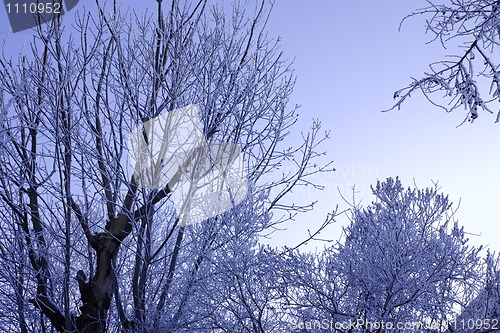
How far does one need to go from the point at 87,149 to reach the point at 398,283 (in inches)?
157

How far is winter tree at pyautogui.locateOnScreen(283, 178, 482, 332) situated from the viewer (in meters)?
5.62

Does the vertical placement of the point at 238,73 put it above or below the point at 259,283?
above

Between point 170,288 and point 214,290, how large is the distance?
0.78 m

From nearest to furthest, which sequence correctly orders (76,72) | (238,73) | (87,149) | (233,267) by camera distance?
(233,267)
(87,149)
(76,72)
(238,73)

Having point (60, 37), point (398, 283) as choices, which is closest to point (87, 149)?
point (60, 37)

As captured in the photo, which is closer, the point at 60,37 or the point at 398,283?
the point at 398,283

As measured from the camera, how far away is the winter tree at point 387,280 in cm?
562

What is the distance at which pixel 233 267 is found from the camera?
5.34 m

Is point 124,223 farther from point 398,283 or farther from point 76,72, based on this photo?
point 398,283

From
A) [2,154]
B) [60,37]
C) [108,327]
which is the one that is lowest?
[108,327]

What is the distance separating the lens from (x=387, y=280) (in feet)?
18.7

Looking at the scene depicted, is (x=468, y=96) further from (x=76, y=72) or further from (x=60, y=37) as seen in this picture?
(x=60, y=37)

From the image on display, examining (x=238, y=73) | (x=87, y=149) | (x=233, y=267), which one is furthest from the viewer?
(x=238, y=73)

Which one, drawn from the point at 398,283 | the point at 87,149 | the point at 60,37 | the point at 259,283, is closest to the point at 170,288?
the point at 259,283
